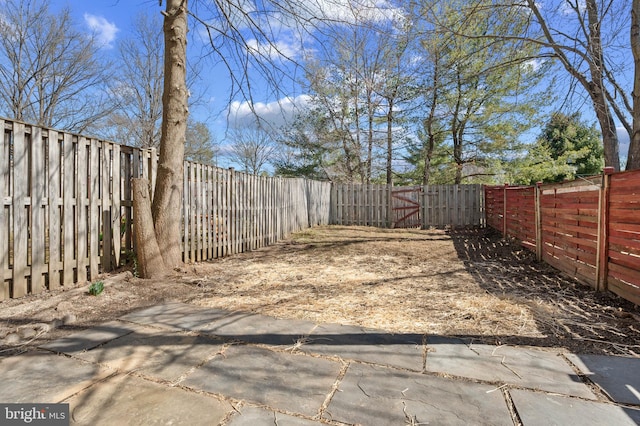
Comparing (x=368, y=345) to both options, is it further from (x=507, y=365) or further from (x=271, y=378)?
(x=507, y=365)

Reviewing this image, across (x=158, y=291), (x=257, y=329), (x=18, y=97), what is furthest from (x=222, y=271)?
(x=18, y=97)

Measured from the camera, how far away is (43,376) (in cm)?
180

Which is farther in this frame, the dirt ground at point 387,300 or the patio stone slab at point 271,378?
the dirt ground at point 387,300

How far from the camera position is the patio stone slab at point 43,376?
5.31 ft

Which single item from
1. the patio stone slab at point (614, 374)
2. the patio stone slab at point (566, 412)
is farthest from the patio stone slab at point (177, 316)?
the patio stone slab at point (614, 374)

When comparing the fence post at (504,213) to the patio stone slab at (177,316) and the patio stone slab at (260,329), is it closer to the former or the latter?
the patio stone slab at (260,329)

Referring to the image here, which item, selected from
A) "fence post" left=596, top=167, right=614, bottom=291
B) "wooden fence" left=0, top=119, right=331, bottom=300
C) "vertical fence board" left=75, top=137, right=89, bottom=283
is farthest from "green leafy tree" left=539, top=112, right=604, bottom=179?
"vertical fence board" left=75, top=137, right=89, bottom=283

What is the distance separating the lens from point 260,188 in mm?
7285

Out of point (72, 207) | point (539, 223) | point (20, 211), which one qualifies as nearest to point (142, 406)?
point (20, 211)

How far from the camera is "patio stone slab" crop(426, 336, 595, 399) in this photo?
1.77 m

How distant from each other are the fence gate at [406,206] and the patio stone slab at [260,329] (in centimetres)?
1033

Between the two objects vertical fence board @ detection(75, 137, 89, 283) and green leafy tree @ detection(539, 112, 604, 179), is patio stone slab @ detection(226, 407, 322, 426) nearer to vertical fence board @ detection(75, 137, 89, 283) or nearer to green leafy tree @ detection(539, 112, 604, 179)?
vertical fence board @ detection(75, 137, 89, 283)

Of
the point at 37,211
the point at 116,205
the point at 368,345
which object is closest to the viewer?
the point at 368,345

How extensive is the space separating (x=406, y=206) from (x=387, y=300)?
31.1ft
